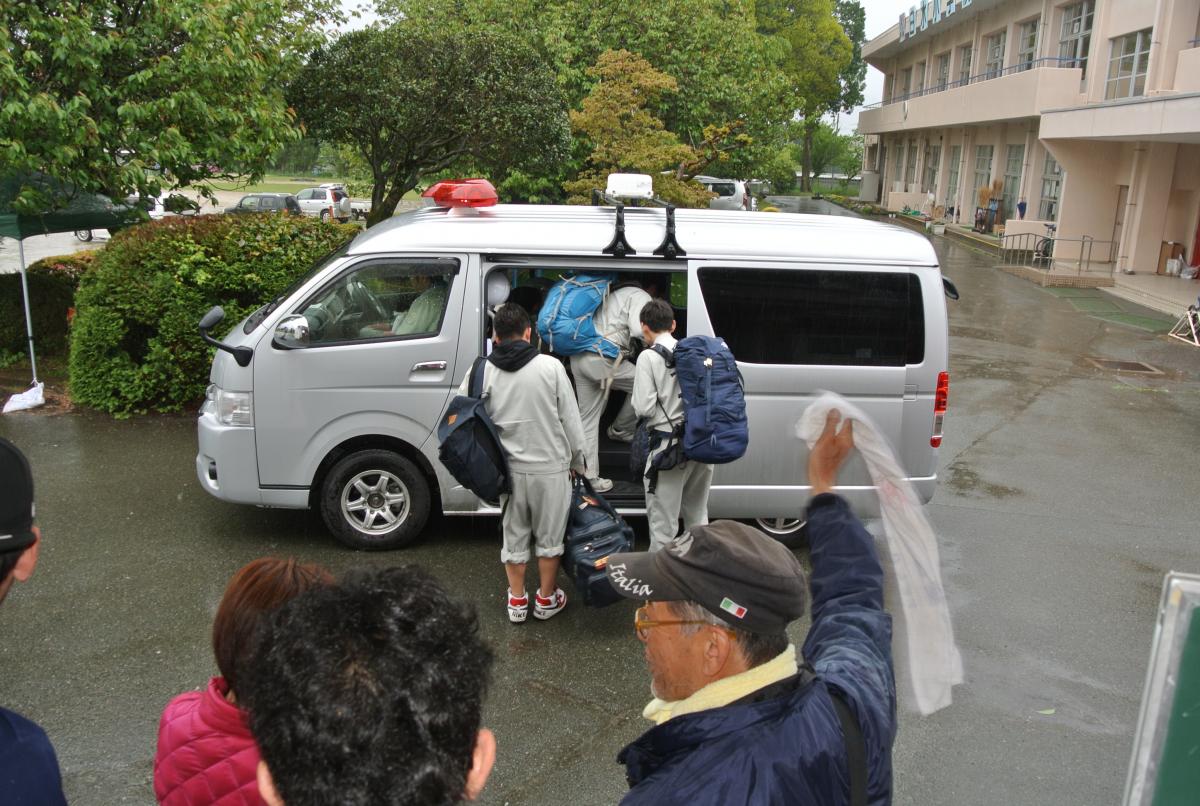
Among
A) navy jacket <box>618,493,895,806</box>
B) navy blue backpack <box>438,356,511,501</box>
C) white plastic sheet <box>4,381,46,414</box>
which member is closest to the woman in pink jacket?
navy jacket <box>618,493,895,806</box>

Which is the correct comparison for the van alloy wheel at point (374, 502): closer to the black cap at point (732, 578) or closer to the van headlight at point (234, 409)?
the van headlight at point (234, 409)

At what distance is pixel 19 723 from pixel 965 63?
134ft

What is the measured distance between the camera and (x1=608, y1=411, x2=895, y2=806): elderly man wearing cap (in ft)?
6.05

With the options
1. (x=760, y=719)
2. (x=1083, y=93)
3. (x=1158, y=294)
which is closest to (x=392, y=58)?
(x=760, y=719)

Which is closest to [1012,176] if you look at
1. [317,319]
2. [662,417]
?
[662,417]

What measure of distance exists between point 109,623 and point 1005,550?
5.74 meters

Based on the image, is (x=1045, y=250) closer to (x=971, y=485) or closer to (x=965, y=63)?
(x=965, y=63)

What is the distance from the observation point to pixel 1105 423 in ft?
34.4

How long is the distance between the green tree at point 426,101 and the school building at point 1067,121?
11.7 m

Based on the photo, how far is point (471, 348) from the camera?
6082 millimetres

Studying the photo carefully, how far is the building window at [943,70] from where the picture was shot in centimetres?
3947

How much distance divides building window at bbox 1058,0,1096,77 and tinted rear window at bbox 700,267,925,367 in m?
24.0

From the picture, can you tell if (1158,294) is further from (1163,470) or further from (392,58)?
(392,58)

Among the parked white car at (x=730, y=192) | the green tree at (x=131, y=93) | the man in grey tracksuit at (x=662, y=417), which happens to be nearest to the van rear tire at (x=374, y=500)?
the man in grey tracksuit at (x=662, y=417)
